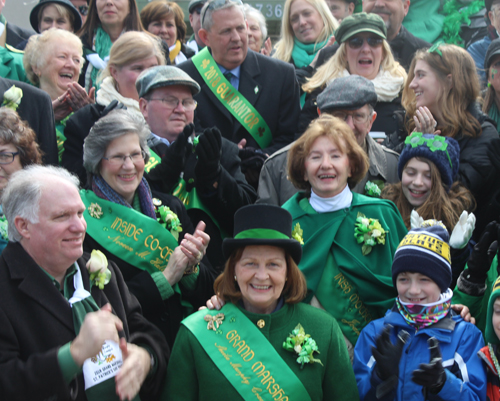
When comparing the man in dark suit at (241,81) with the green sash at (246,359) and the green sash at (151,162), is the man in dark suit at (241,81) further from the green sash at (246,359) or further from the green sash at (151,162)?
the green sash at (246,359)

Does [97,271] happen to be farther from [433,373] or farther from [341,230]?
[433,373]

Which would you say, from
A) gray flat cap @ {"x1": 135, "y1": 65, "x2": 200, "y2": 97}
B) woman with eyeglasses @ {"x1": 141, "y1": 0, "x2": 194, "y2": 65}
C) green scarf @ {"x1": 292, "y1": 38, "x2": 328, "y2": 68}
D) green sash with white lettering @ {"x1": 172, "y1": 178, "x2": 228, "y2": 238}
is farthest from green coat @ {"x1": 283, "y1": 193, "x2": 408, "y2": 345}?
woman with eyeglasses @ {"x1": 141, "y1": 0, "x2": 194, "y2": 65}

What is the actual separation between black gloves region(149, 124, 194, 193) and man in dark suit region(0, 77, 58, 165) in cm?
76

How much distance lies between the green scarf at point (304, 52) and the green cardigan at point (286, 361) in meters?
3.90

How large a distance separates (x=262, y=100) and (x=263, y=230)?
2.48 meters

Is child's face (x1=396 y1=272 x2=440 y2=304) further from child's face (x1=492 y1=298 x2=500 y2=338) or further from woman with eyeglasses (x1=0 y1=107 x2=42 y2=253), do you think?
woman with eyeglasses (x1=0 y1=107 x2=42 y2=253)

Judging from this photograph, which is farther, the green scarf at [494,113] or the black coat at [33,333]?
the green scarf at [494,113]

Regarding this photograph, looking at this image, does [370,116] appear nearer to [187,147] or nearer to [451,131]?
[451,131]

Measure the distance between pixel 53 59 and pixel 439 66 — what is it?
3.14m

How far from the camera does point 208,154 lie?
14.6 feet

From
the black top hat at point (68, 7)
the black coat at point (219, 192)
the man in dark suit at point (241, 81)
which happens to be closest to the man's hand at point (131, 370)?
the black coat at point (219, 192)

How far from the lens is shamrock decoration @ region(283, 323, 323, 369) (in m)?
3.41

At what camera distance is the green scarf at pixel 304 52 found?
6.85 m

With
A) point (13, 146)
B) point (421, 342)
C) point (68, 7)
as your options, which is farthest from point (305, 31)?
point (421, 342)
